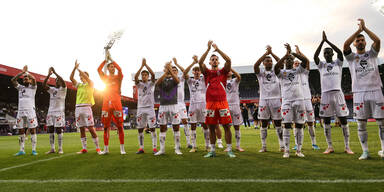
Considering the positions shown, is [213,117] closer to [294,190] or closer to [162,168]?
[162,168]

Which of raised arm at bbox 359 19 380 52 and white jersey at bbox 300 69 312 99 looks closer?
raised arm at bbox 359 19 380 52

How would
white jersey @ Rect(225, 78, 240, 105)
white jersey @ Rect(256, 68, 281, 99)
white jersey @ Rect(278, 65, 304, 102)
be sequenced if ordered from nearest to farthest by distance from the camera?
1. white jersey @ Rect(278, 65, 304, 102)
2. white jersey @ Rect(256, 68, 281, 99)
3. white jersey @ Rect(225, 78, 240, 105)

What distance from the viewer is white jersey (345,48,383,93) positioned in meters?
5.13

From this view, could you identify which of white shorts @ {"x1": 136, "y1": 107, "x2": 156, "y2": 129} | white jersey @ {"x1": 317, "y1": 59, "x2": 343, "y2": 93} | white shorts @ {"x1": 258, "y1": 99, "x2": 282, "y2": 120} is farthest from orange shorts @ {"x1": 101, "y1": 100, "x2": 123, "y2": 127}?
white jersey @ {"x1": 317, "y1": 59, "x2": 343, "y2": 93}

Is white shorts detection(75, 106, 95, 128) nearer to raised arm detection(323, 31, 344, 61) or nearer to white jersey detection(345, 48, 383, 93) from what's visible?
raised arm detection(323, 31, 344, 61)

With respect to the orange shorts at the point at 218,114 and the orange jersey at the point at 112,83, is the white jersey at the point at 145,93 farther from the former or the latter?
the orange shorts at the point at 218,114

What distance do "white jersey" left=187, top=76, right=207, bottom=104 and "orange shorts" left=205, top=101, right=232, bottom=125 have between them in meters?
2.26

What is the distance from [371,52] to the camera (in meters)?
5.24

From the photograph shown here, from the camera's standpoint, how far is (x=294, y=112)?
604 centimetres

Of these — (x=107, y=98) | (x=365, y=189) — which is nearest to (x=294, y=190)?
(x=365, y=189)

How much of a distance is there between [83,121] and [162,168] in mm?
4003

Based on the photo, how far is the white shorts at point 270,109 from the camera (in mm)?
6750

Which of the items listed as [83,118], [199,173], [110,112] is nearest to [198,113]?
[110,112]

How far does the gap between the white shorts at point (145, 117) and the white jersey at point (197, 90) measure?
1.65m
